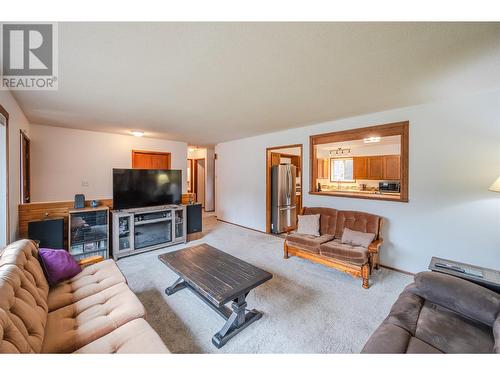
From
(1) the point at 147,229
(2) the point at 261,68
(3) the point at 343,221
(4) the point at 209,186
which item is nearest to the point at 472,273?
(3) the point at 343,221

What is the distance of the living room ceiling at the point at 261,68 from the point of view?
4.50ft

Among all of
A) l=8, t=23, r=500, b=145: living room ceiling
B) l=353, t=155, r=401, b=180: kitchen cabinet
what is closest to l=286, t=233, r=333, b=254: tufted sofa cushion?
l=8, t=23, r=500, b=145: living room ceiling

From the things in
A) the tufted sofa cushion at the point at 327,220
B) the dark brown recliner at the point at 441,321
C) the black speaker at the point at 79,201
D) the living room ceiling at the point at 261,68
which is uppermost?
the living room ceiling at the point at 261,68

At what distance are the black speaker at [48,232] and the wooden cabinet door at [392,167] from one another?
7.40 metres

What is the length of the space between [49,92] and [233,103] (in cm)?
207

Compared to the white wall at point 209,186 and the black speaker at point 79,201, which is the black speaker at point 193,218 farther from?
the white wall at point 209,186

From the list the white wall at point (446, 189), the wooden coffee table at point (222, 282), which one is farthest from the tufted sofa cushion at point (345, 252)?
the wooden coffee table at point (222, 282)

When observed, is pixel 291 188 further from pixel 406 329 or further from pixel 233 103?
pixel 406 329

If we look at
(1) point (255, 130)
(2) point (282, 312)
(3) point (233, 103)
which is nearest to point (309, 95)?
(3) point (233, 103)

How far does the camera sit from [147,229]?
13.1ft

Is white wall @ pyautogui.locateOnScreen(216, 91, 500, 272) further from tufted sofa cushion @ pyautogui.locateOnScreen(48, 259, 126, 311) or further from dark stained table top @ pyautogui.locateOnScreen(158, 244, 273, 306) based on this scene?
tufted sofa cushion @ pyautogui.locateOnScreen(48, 259, 126, 311)

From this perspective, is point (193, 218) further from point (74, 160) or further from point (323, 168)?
point (323, 168)

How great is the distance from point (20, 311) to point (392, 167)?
714 cm

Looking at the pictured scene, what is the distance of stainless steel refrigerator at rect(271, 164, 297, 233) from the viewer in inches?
192
